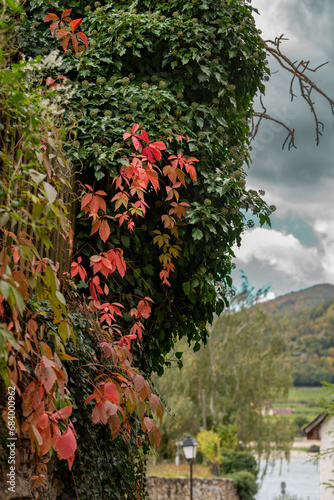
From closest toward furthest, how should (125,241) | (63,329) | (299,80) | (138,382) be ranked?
(63,329) → (138,382) → (125,241) → (299,80)

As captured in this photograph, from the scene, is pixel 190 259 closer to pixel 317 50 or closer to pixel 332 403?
pixel 332 403

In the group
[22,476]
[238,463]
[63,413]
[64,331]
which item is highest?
[64,331]

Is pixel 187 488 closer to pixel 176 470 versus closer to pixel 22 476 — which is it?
pixel 176 470

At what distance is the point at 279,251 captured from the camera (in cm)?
10031

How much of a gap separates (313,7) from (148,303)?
53748mm

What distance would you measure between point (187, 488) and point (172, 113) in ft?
45.1

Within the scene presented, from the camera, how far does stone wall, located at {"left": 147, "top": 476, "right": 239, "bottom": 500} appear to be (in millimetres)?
14617

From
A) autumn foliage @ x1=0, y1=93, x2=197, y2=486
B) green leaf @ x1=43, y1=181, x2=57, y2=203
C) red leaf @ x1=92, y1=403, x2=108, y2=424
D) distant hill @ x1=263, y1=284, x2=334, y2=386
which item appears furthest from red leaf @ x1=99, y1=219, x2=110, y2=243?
distant hill @ x1=263, y1=284, x2=334, y2=386

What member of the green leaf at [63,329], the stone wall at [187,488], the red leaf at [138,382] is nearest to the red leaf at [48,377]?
the green leaf at [63,329]

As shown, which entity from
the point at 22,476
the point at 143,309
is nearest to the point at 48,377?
the point at 22,476

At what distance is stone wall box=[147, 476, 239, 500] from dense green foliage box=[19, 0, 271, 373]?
1241 cm

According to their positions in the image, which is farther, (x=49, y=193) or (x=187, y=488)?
(x=187, y=488)

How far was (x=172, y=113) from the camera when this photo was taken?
3.37m

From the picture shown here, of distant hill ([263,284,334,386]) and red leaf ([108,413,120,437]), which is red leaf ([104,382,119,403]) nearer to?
red leaf ([108,413,120,437])
